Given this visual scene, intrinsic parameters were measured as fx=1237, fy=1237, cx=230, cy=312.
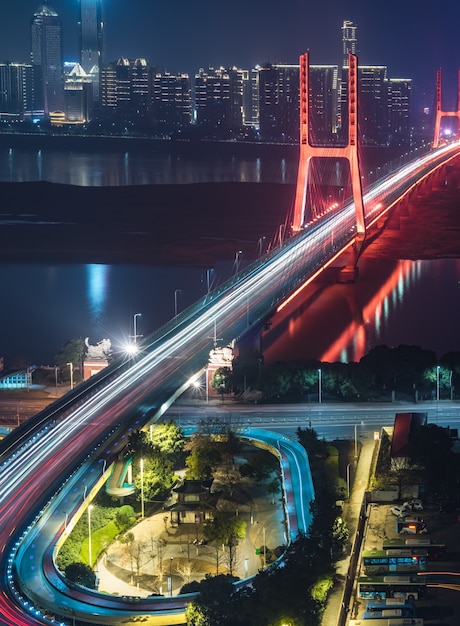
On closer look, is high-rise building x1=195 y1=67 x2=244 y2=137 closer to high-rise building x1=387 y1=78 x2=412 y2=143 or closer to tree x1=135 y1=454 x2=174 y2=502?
high-rise building x1=387 y1=78 x2=412 y2=143

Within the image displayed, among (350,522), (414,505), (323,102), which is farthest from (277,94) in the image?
(350,522)

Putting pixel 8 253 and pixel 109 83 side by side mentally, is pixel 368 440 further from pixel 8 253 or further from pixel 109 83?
pixel 109 83

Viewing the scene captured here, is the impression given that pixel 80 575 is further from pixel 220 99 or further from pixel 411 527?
pixel 220 99

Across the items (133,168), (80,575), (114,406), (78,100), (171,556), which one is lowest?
(171,556)

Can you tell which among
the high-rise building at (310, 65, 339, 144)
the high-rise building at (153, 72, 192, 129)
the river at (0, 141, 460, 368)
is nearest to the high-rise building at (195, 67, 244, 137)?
the high-rise building at (153, 72, 192, 129)

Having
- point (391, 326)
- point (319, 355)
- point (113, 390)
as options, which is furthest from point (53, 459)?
point (391, 326)

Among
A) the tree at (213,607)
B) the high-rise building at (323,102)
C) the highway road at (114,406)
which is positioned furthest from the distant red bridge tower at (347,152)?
the high-rise building at (323,102)
